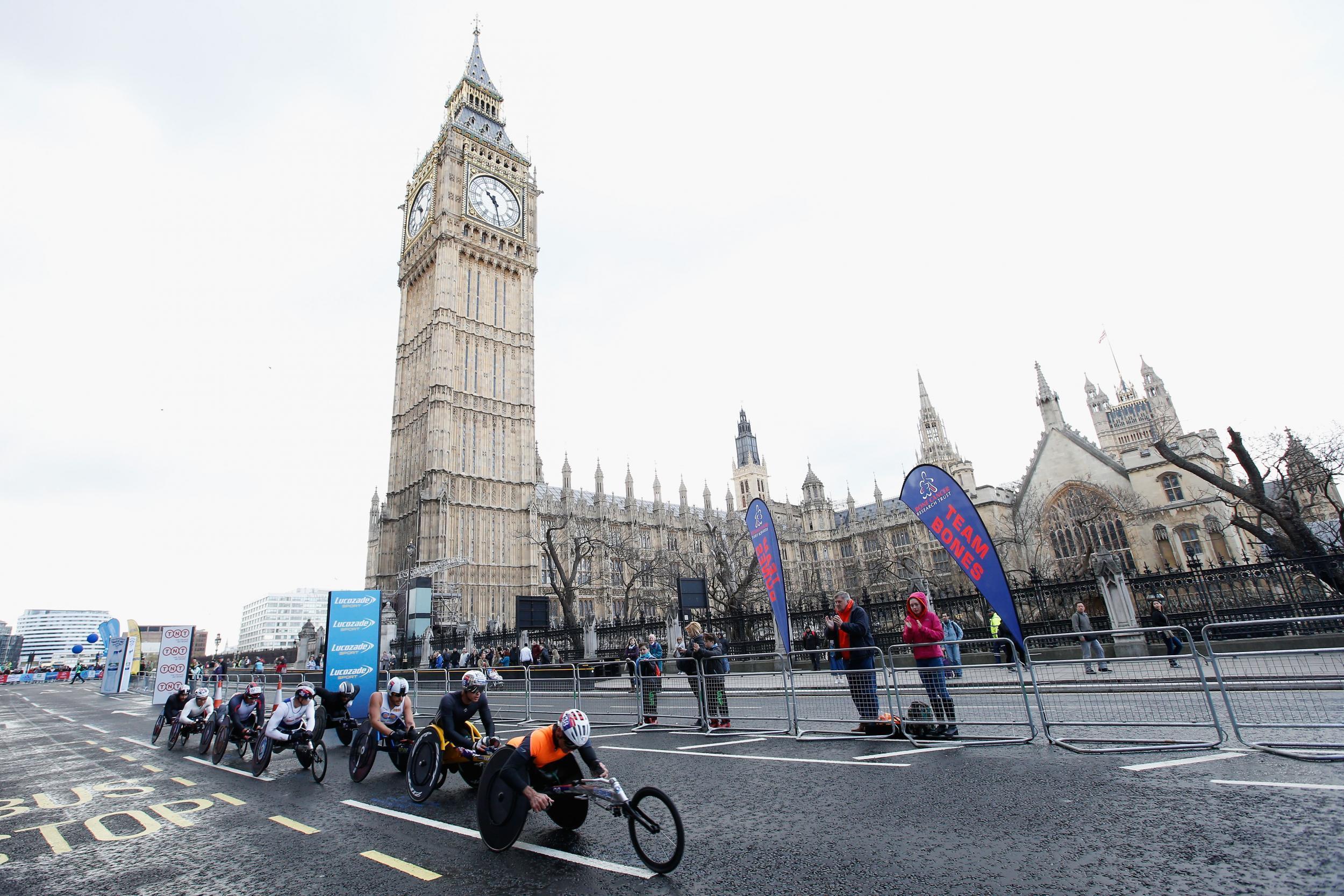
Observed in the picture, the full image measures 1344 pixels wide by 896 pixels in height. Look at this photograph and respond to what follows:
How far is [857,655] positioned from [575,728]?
5.47 metres

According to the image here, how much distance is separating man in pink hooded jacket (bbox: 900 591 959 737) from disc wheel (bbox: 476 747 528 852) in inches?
206

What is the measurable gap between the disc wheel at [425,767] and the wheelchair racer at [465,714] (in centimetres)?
17

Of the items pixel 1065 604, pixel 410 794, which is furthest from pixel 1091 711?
pixel 1065 604

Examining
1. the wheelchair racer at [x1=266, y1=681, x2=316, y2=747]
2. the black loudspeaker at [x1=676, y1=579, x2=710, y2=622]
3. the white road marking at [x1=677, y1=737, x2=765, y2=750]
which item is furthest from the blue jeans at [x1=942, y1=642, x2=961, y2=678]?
the wheelchair racer at [x1=266, y1=681, x2=316, y2=747]

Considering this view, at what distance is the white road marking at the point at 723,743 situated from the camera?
27.7 ft

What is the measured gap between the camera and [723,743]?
8727mm

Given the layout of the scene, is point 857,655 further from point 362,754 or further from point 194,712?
point 194,712

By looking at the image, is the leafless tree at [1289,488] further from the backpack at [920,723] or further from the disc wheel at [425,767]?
the disc wheel at [425,767]

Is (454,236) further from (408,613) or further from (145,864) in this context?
(145,864)

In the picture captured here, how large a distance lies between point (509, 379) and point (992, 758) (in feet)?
157

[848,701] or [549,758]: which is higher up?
[549,758]

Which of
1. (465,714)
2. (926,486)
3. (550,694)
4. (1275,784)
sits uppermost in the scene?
(926,486)

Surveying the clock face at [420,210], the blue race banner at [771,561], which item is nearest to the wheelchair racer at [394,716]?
the blue race banner at [771,561]

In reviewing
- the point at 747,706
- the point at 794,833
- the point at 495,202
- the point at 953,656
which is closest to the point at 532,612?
the point at 747,706
